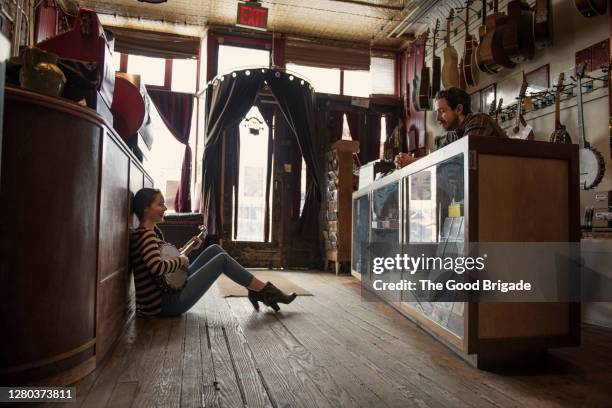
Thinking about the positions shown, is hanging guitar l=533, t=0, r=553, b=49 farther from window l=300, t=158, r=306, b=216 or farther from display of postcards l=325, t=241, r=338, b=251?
window l=300, t=158, r=306, b=216

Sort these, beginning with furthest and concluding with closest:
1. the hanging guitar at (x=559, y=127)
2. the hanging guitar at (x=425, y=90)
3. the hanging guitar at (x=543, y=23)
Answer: the hanging guitar at (x=425, y=90), the hanging guitar at (x=543, y=23), the hanging guitar at (x=559, y=127)

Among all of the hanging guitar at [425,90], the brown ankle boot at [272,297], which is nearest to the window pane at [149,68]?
the hanging guitar at [425,90]

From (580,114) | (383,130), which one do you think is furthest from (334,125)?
(580,114)

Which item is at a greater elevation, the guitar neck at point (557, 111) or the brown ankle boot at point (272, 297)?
the guitar neck at point (557, 111)

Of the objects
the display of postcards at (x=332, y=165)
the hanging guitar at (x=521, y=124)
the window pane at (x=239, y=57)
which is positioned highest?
the window pane at (x=239, y=57)

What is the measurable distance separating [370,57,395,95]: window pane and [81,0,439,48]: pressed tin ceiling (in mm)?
448

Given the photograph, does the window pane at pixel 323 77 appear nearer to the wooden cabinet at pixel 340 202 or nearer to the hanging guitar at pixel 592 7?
the wooden cabinet at pixel 340 202

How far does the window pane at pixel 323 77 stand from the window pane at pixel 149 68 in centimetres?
194

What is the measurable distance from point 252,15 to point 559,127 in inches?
139

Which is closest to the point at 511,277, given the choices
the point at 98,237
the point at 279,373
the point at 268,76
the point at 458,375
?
the point at 458,375

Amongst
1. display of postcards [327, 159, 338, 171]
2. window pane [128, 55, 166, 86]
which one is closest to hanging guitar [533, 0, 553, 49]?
display of postcards [327, 159, 338, 171]

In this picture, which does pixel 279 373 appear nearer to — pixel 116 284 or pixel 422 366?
pixel 422 366

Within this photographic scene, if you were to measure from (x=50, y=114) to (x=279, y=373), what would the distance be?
1283 mm

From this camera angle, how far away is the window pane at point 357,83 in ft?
21.6
